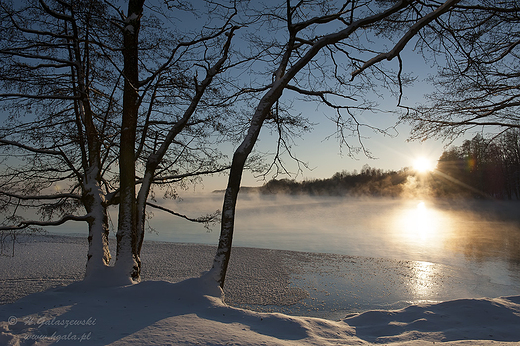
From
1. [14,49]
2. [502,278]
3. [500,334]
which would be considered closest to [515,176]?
[502,278]

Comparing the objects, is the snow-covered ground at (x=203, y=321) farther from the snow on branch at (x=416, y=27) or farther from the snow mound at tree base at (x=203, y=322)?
the snow on branch at (x=416, y=27)

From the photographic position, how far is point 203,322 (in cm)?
298

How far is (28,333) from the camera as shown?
8.85 feet

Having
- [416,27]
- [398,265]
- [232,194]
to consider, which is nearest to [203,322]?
[232,194]

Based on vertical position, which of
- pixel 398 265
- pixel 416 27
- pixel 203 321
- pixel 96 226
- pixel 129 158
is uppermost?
pixel 416 27

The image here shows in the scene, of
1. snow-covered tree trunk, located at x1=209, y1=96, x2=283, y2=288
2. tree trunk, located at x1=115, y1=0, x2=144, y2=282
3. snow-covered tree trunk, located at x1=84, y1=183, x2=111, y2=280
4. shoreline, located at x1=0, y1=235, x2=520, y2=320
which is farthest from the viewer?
shoreline, located at x1=0, y1=235, x2=520, y2=320

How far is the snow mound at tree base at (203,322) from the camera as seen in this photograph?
2.62m

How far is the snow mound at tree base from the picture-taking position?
103 inches

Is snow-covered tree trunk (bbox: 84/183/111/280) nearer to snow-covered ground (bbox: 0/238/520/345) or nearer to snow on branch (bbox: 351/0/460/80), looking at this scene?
snow-covered ground (bbox: 0/238/520/345)

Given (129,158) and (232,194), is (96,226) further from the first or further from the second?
(232,194)

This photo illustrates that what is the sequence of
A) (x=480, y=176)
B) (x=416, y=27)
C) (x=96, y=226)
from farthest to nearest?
1. (x=480, y=176)
2. (x=96, y=226)
3. (x=416, y=27)

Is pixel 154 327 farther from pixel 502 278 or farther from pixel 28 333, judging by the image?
pixel 502 278

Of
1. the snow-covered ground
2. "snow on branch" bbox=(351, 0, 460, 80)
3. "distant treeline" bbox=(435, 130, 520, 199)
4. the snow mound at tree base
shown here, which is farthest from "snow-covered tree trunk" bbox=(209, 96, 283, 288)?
"distant treeline" bbox=(435, 130, 520, 199)

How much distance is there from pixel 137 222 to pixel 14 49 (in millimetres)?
3926
